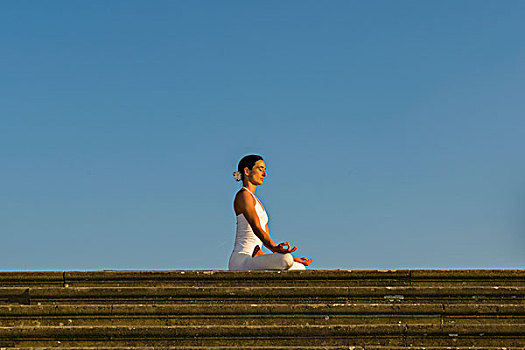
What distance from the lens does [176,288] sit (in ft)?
26.8

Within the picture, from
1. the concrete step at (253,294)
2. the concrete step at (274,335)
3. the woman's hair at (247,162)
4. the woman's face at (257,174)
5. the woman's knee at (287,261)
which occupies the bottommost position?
the concrete step at (274,335)

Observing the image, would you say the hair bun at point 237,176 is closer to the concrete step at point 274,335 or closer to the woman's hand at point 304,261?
the woman's hand at point 304,261

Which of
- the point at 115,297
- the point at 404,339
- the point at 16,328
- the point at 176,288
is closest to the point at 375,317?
the point at 404,339

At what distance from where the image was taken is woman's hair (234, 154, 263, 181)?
33.7 ft

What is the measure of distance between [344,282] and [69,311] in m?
3.02

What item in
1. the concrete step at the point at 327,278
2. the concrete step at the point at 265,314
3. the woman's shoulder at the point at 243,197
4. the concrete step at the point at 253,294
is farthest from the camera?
the woman's shoulder at the point at 243,197

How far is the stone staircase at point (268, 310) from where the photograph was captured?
7.48 meters

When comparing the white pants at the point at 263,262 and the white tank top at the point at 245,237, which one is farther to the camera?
the white tank top at the point at 245,237

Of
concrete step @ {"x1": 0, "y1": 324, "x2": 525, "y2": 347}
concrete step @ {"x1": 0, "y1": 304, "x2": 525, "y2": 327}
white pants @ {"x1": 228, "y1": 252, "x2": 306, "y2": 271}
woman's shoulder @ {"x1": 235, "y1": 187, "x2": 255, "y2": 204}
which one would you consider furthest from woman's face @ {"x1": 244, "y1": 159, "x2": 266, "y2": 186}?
concrete step @ {"x1": 0, "y1": 324, "x2": 525, "y2": 347}

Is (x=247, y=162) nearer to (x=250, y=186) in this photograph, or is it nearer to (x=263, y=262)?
(x=250, y=186)

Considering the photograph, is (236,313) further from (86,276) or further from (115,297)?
(86,276)

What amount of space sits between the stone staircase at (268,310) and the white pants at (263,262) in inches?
22.9

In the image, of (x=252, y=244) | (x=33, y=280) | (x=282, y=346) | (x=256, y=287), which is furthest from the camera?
(x=252, y=244)

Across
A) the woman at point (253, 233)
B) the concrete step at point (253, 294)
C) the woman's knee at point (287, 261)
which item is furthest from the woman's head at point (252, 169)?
the concrete step at point (253, 294)
